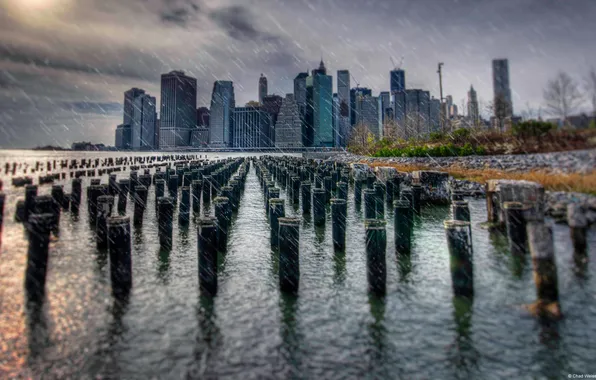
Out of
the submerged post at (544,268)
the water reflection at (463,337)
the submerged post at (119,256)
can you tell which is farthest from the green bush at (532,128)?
the submerged post at (119,256)

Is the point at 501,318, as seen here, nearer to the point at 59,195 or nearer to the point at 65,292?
the point at 65,292

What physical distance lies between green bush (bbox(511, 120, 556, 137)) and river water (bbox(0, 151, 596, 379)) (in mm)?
11560

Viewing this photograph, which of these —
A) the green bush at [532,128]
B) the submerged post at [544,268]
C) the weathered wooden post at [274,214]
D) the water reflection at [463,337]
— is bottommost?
the water reflection at [463,337]

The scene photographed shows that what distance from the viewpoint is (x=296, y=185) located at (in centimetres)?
1928

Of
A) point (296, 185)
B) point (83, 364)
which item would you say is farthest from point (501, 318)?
point (296, 185)

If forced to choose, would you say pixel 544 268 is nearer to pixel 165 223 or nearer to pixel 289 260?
pixel 289 260

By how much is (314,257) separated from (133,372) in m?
5.41

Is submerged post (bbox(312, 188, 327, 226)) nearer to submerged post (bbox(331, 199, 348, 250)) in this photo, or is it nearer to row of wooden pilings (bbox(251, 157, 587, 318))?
row of wooden pilings (bbox(251, 157, 587, 318))

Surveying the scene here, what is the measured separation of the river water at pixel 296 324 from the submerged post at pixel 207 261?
0.22m

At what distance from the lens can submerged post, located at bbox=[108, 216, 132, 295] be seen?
643 cm

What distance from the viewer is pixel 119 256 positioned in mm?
6508

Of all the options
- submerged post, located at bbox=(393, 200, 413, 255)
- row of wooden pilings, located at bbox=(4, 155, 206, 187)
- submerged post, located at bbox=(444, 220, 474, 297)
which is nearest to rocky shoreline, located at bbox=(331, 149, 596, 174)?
submerged post, located at bbox=(393, 200, 413, 255)

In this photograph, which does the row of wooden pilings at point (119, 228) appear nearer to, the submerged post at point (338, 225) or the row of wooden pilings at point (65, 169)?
the submerged post at point (338, 225)

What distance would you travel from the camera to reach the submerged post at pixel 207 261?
21.0 ft
